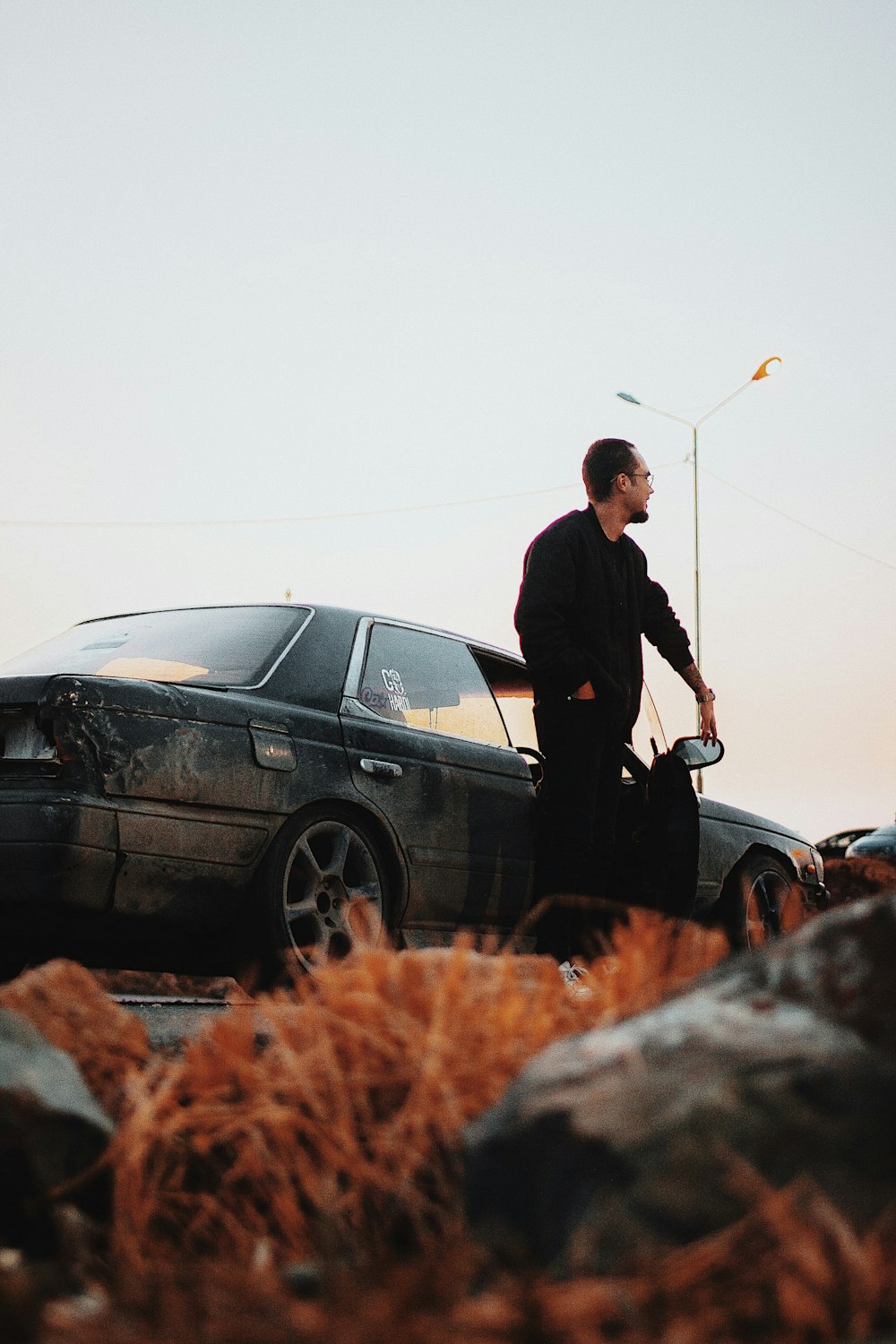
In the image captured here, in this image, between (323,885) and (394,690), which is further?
(394,690)

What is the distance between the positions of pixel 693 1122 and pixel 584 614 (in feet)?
12.5

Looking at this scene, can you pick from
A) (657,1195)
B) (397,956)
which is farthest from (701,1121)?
(397,956)

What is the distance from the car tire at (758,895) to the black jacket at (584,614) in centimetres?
157

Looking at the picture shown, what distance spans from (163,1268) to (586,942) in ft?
9.39

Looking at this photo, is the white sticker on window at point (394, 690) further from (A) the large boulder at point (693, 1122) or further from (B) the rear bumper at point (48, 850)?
(A) the large boulder at point (693, 1122)

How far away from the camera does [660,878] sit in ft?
18.3

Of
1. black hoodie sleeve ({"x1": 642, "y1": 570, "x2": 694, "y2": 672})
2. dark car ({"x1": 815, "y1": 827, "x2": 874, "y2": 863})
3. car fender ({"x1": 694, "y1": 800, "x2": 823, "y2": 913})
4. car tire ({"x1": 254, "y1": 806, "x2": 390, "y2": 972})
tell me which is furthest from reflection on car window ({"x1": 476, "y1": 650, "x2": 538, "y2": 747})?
dark car ({"x1": 815, "y1": 827, "x2": 874, "y2": 863})

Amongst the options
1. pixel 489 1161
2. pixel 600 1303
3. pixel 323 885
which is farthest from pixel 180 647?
pixel 600 1303

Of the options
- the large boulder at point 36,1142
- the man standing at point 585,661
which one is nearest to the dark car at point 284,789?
the man standing at point 585,661

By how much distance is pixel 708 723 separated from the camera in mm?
5898

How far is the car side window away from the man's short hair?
94cm

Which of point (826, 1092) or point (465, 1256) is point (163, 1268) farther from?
point (826, 1092)

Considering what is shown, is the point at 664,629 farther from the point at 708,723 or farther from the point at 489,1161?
the point at 489,1161

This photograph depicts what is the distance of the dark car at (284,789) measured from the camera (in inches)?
160
